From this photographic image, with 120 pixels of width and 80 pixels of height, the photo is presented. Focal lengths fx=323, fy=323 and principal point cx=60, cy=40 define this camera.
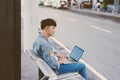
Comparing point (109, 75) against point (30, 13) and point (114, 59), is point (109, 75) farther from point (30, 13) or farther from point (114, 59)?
point (30, 13)

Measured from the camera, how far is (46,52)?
14.5 ft

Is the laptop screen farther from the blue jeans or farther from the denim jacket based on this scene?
the denim jacket

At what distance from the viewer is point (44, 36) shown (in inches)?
181

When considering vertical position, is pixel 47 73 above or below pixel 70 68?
above

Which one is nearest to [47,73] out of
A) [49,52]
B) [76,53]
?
[49,52]

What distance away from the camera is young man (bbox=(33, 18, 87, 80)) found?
171 inches

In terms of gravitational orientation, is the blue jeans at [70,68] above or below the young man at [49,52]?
below

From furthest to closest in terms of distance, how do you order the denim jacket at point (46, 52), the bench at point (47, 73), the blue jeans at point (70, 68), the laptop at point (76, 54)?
the laptop at point (76, 54)
the blue jeans at point (70, 68)
the denim jacket at point (46, 52)
the bench at point (47, 73)

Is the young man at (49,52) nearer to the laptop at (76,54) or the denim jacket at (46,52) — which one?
the denim jacket at (46,52)

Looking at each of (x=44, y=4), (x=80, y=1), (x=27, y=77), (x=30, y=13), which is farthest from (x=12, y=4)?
(x=44, y=4)

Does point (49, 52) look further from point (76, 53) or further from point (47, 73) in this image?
point (76, 53)

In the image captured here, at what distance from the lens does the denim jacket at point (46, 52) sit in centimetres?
434

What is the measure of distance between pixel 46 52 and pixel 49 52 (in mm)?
63

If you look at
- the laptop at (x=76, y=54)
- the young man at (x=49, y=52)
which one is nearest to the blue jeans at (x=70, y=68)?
the young man at (x=49, y=52)
